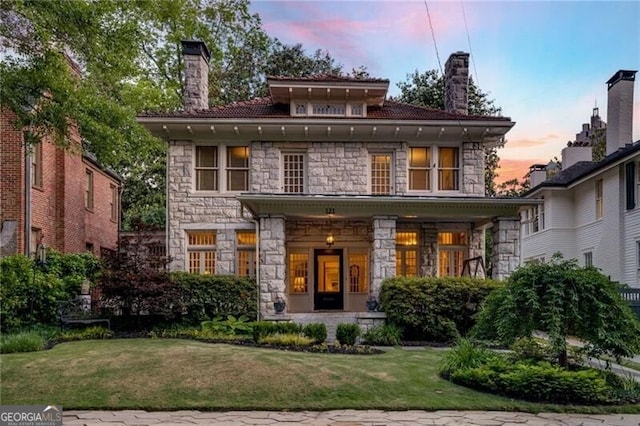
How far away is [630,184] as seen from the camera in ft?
57.3

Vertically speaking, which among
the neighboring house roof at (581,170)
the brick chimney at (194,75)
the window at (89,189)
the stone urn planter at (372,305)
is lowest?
the stone urn planter at (372,305)

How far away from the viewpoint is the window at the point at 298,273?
52.6 ft

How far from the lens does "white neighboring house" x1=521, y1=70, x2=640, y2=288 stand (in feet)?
57.6

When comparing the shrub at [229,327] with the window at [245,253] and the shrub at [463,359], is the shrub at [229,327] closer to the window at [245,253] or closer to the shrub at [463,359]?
the window at [245,253]

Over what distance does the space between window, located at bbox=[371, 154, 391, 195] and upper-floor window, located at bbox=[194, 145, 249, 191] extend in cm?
407

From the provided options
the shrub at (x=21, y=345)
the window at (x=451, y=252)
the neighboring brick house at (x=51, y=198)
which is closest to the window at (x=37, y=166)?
the neighboring brick house at (x=51, y=198)

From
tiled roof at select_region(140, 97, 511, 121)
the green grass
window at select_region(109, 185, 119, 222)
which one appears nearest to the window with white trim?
tiled roof at select_region(140, 97, 511, 121)

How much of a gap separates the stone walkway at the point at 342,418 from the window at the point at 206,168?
1013 cm

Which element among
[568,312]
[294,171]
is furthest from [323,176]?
[568,312]

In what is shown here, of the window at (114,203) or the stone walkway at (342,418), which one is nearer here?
the stone walkway at (342,418)

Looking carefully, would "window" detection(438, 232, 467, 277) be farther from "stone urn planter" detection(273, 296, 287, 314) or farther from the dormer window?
"stone urn planter" detection(273, 296, 287, 314)

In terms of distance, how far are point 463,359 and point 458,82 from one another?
12241mm

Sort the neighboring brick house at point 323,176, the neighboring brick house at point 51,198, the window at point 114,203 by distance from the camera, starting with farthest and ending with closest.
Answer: the window at point 114,203
the neighboring brick house at point 323,176
the neighboring brick house at point 51,198

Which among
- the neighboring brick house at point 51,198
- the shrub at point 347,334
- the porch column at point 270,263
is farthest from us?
the neighboring brick house at point 51,198
